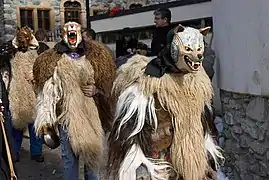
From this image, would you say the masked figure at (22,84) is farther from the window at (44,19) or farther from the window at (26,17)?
the window at (44,19)

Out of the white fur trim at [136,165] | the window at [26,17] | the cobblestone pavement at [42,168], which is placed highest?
the window at [26,17]

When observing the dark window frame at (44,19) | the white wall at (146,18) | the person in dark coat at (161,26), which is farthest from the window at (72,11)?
the person in dark coat at (161,26)

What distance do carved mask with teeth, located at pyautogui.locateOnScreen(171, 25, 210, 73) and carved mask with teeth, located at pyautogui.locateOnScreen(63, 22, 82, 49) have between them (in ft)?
5.51

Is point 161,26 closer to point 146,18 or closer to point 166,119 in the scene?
point 166,119

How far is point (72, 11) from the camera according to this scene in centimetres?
2108

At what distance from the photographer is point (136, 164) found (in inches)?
113

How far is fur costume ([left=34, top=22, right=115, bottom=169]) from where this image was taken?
4387 mm

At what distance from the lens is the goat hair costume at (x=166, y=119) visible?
9.45 ft

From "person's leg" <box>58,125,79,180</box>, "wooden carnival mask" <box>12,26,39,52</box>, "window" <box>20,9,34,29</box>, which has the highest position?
"window" <box>20,9,34,29</box>

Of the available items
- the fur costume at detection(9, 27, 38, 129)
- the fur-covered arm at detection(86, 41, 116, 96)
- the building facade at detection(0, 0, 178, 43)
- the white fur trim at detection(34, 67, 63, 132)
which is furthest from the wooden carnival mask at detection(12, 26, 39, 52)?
the building facade at detection(0, 0, 178, 43)

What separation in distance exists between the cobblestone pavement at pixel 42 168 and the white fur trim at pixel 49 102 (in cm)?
153

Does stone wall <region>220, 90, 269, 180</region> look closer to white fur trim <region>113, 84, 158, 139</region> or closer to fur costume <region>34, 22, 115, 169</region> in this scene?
fur costume <region>34, 22, 115, 169</region>

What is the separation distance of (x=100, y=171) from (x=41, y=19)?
Result: 655 inches

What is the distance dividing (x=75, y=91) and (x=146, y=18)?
5.63 metres
